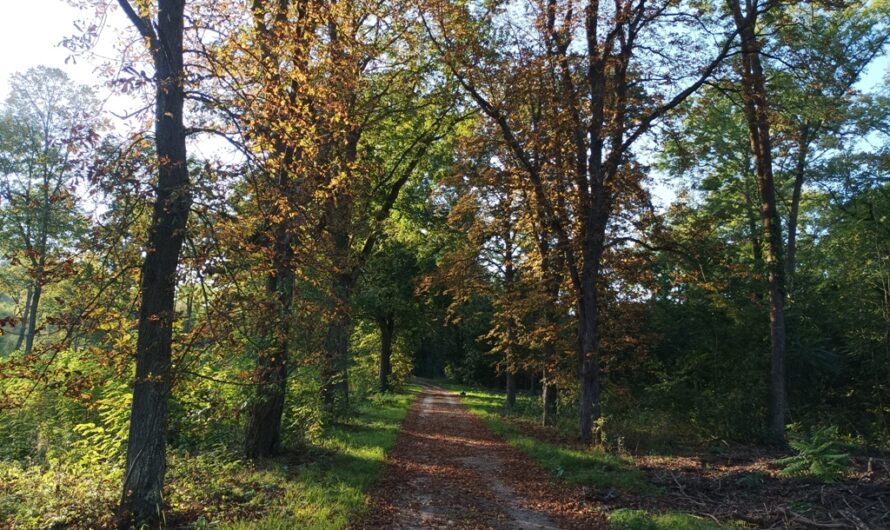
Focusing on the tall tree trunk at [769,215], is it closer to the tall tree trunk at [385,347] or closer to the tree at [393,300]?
the tree at [393,300]

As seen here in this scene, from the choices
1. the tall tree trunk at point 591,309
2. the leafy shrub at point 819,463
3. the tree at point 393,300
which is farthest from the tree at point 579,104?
the tree at point 393,300

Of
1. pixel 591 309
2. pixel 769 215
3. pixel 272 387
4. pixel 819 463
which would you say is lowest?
pixel 819 463

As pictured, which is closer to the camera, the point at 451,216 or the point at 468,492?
the point at 468,492

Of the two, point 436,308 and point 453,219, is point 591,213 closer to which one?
point 453,219

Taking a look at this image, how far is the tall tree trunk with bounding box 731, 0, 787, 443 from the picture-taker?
13.6m

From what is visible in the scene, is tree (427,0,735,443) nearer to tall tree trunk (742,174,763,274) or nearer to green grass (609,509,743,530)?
green grass (609,509,743,530)

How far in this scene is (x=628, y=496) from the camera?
27.8 feet

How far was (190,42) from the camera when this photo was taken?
7379 millimetres

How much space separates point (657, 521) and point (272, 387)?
584cm

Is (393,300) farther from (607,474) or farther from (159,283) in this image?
(159,283)

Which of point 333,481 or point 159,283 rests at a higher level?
point 159,283

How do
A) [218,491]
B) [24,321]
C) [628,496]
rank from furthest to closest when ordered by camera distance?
[628,496]
[218,491]
[24,321]

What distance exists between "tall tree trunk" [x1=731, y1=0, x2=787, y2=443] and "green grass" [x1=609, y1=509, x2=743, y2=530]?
28.2ft

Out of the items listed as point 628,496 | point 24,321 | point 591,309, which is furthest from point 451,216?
point 24,321
